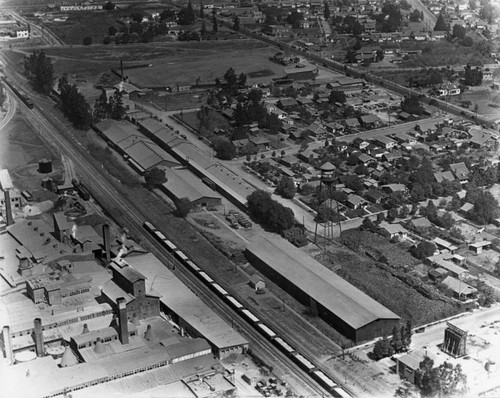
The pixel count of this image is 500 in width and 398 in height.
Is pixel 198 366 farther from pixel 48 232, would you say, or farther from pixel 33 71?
pixel 33 71

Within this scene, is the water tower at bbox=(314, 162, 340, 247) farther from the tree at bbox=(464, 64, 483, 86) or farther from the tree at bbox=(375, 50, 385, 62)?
the tree at bbox=(375, 50, 385, 62)

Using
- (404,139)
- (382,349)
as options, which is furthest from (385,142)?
(382,349)

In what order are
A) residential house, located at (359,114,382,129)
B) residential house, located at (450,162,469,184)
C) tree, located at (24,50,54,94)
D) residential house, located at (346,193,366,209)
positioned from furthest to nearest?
1. tree, located at (24,50,54,94)
2. residential house, located at (359,114,382,129)
3. residential house, located at (450,162,469,184)
4. residential house, located at (346,193,366,209)

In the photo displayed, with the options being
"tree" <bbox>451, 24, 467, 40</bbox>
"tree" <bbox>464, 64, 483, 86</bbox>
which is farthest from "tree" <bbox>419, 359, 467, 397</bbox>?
"tree" <bbox>451, 24, 467, 40</bbox>

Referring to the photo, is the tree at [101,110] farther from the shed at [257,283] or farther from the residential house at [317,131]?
the shed at [257,283]

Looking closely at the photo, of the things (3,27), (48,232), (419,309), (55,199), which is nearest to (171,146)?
(55,199)

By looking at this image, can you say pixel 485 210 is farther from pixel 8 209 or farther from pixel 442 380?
pixel 8 209
